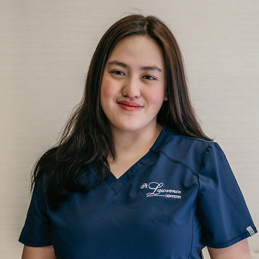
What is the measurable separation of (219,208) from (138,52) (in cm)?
52

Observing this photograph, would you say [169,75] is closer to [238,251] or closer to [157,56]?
[157,56]

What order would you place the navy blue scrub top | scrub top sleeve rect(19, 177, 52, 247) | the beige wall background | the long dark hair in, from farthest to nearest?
the beige wall background
scrub top sleeve rect(19, 177, 52, 247)
the long dark hair
the navy blue scrub top

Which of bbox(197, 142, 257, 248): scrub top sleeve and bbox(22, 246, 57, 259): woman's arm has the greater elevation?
bbox(197, 142, 257, 248): scrub top sleeve

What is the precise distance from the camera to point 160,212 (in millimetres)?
1010

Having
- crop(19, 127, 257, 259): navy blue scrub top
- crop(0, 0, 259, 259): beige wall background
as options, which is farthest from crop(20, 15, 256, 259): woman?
crop(0, 0, 259, 259): beige wall background

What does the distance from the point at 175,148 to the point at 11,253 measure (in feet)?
3.04

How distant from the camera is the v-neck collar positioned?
110 cm

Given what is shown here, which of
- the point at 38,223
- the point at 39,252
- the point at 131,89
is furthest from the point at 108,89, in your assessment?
the point at 39,252

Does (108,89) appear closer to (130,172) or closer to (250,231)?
(130,172)

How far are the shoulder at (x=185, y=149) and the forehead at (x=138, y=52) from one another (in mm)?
248

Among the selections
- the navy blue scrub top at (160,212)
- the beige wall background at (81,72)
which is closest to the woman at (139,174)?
the navy blue scrub top at (160,212)

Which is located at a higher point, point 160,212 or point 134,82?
point 134,82

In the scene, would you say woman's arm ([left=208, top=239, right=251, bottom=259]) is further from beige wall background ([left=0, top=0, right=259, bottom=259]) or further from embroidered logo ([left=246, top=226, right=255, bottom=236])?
beige wall background ([left=0, top=0, right=259, bottom=259])

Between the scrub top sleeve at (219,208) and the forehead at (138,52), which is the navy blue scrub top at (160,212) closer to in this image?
the scrub top sleeve at (219,208)
